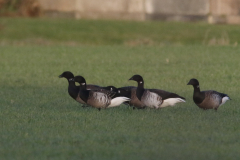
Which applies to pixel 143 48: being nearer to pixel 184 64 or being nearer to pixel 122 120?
pixel 184 64

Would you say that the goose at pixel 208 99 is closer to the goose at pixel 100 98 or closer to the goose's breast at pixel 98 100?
the goose at pixel 100 98

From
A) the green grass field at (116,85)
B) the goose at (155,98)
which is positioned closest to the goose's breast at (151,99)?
the goose at (155,98)

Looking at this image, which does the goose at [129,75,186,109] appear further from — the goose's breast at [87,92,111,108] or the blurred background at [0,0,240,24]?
the blurred background at [0,0,240,24]

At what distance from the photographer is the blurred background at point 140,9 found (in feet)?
166

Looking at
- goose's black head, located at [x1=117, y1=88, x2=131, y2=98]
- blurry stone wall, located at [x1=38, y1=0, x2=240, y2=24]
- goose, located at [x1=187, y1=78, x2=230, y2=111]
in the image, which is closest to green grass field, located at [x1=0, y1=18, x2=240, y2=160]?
goose, located at [x1=187, y1=78, x2=230, y2=111]

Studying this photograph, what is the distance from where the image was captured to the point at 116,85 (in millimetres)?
21922

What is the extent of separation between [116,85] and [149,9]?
100 ft

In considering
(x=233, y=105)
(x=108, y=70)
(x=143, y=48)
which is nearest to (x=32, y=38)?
(x=143, y=48)

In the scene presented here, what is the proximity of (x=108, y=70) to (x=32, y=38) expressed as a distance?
1850cm

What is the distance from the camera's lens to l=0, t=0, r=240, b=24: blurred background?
5069 centimetres

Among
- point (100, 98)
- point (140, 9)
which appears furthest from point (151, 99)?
point (140, 9)

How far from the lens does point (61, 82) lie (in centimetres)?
2294

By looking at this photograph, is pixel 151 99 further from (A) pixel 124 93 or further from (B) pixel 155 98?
(A) pixel 124 93

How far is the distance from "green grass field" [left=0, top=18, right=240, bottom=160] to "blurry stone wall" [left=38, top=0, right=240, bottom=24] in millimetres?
2810
